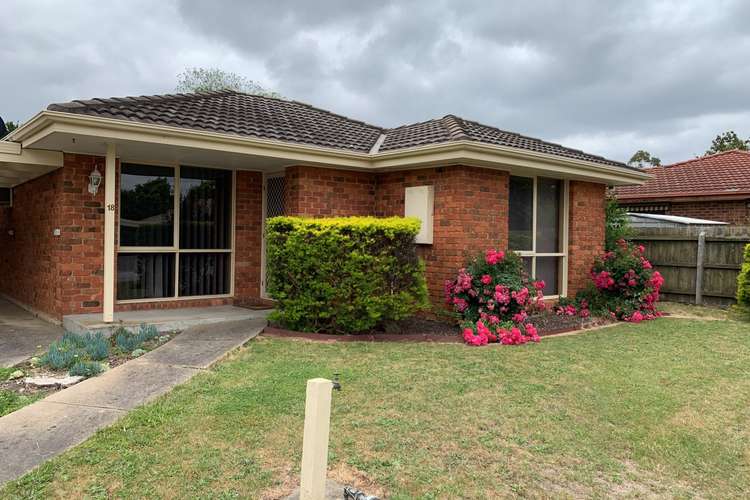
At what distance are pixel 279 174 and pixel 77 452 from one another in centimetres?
675

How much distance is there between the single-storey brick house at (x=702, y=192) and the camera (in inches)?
607

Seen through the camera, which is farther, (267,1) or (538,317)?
(267,1)

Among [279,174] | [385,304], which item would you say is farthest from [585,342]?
[279,174]

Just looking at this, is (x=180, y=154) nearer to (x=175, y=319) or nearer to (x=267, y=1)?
(x=175, y=319)

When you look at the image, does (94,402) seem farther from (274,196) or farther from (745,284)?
(745,284)

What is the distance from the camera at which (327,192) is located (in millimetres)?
9281

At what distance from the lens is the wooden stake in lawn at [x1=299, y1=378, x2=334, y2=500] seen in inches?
105

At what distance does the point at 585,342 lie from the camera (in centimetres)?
762

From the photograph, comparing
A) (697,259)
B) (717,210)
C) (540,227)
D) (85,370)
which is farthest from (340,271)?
(717,210)

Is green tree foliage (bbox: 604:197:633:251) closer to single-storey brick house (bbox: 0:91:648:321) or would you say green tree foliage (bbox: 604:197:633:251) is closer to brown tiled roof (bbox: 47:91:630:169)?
single-storey brick house (bbox: 0:91:648:321)

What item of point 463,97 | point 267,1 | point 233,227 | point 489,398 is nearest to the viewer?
point 489,398

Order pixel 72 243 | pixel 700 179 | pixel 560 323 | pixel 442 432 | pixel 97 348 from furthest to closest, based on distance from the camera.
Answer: pixel 700 179 < pixel 560 323 < pixel 72 243 < pixel 97 348 < pixel 442 432

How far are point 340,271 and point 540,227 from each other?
4.59 metres

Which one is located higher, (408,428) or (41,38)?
(41,38)
